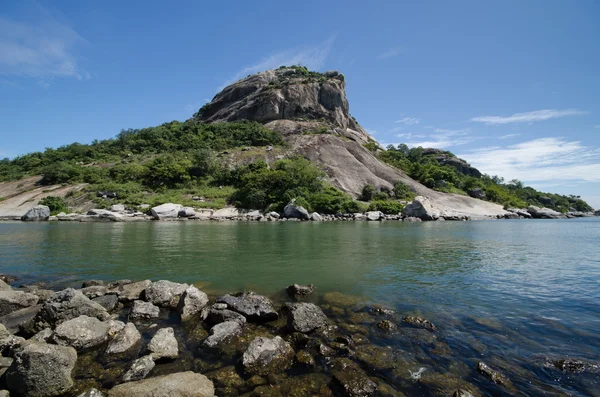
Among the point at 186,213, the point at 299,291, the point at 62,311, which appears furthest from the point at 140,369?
the point at 186,213

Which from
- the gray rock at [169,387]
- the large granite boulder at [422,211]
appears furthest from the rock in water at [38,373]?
the large granite boulder at [422,211]

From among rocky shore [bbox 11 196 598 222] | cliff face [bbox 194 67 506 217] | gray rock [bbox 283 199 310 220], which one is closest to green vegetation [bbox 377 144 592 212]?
cliff face [bbox 194 67 506 217]

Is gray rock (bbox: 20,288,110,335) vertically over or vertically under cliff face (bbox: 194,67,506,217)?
under

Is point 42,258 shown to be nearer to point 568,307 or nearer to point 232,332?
point 232,332

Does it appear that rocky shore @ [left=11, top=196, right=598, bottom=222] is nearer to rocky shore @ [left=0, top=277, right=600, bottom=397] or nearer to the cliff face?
the cliff face

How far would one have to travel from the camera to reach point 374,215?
2240 inches

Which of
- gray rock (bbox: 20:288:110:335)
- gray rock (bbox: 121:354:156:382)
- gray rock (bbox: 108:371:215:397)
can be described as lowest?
gray rock (bbox: 121:354:156:382)

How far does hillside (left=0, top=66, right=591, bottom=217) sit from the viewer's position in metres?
59.8

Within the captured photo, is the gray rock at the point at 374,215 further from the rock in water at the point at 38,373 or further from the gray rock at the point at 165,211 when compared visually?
the rock in water at the point at 38,373

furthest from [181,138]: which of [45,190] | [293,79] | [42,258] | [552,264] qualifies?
[552,264]

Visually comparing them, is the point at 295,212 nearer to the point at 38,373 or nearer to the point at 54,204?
the point at 54,204

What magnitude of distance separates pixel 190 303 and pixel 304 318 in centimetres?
388

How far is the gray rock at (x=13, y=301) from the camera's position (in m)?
9.34

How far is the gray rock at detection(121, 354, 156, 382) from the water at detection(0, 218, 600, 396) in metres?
5.64
